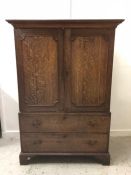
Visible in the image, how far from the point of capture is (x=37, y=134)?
2.16 meters

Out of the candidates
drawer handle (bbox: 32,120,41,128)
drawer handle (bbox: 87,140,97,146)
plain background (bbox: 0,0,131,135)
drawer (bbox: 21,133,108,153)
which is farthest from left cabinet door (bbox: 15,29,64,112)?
plain background (bbox: 0,0,131,135)

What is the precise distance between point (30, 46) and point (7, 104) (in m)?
0.98

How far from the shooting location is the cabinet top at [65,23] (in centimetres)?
180

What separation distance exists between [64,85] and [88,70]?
25cm

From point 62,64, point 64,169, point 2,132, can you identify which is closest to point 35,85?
point 62,64

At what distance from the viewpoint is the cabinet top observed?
5.92ft

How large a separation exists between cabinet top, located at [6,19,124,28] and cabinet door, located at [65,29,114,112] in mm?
44

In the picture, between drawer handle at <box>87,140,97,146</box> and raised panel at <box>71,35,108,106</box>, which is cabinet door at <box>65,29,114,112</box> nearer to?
raised panel at <box>71,35,108,106</box>

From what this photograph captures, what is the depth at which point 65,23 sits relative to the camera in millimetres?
1816

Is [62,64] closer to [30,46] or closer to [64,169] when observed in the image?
[30,46]

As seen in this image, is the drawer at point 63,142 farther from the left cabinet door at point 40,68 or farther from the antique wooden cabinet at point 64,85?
the left cabinet door at point 40,68

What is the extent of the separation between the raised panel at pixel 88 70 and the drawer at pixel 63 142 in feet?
1.08
